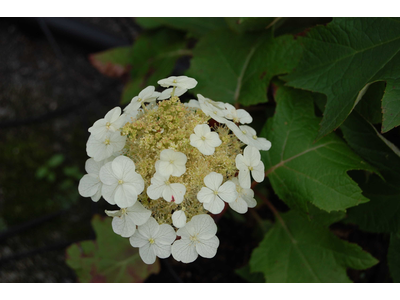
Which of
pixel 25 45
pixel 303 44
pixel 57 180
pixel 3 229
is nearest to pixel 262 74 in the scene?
pixel 303 44

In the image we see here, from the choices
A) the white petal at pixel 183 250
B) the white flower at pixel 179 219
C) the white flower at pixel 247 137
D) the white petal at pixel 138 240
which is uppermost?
the white flower at pixel 247 137

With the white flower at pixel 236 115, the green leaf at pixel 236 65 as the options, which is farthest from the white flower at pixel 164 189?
the green leaf at pixel 236 65

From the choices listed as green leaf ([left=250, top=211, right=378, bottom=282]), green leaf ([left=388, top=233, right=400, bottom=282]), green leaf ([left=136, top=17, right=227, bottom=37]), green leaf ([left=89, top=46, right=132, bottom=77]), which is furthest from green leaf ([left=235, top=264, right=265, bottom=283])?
green leaf ([left=89, top=46, right=132, bottom=77])

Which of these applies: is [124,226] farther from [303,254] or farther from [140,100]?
[303,254]

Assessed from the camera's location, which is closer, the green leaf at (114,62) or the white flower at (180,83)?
the white flower at (180,83)

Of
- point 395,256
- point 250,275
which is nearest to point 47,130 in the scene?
point 250,275

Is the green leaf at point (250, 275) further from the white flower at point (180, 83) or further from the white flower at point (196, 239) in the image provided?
the white flower at point (180, 83)

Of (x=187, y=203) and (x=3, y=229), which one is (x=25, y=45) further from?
(x=187, y=203)
